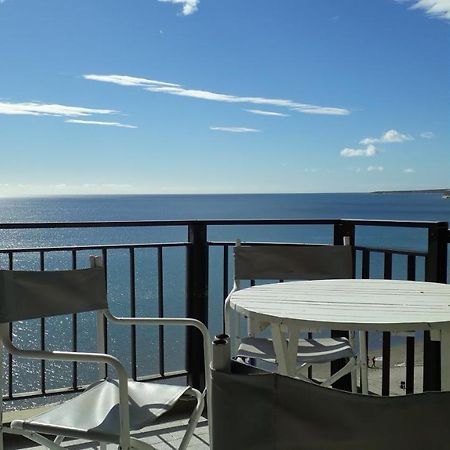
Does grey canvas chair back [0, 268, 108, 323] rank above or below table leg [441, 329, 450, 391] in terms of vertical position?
above

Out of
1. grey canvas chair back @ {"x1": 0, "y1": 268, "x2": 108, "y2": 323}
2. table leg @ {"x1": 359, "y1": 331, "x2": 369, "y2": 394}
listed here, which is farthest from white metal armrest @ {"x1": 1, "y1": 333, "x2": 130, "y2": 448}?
table leg @ {"x1": 359, "y1": 331, "x2": 369, "y2": 394}

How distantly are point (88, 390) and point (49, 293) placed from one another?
0.42 m

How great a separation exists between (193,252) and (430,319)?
1.90 meters

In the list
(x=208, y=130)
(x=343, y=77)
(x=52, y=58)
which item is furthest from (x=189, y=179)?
(x=343, y=77)

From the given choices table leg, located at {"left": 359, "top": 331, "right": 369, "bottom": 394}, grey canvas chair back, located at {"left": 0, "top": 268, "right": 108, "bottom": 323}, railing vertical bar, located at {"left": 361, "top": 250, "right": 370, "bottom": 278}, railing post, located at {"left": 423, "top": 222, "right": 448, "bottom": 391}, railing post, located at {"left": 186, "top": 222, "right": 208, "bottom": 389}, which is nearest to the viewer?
grey canvas chair back, located at {"left": 0, "top": 268, "right": 108, "bottom": 323}

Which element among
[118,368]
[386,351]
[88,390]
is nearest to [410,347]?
[386,351]

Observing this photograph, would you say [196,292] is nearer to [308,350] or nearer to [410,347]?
[308,350]

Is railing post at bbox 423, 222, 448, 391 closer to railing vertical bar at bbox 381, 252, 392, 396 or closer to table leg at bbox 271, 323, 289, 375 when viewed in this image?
railing vertical bar at bbox 381, 252, 392, 396

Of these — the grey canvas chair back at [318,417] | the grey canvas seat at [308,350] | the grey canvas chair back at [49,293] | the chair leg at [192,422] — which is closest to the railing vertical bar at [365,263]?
the grey canvas seat at [308,350]

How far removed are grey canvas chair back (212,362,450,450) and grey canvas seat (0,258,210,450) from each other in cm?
94

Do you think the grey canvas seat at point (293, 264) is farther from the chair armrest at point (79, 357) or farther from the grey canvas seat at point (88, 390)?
the chair armrest at point (79, 357)

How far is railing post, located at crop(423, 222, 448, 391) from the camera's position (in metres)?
2.88

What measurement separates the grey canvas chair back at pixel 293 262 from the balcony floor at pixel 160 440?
919 mm

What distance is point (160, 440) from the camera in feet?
9.87
